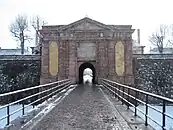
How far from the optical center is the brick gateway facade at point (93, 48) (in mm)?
40500

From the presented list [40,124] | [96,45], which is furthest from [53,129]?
[96,45]

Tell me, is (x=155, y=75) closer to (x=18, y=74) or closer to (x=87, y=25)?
(x=87, y=25)

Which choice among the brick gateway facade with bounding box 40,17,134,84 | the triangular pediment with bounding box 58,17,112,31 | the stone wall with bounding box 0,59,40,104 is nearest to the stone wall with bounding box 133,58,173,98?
the brick gateway facade with bounding box 40,17,134,84

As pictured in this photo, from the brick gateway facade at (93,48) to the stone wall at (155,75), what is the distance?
2.71 metres

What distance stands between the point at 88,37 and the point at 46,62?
6736 mm

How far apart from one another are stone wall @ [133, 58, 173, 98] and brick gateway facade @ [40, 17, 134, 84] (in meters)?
2.71

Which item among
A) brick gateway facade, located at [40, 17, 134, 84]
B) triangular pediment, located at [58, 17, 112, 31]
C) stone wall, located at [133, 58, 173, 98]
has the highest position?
triangular pediment, located at [58, 17, 112, 31]

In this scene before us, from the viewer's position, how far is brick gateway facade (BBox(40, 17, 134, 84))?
40.5 meters

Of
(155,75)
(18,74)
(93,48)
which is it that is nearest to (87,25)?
(93,48)

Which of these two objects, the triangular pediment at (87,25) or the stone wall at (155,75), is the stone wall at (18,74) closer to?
the triangular pediment at (87,25)

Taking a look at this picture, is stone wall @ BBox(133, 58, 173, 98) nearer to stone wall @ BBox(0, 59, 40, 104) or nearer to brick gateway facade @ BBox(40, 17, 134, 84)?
brick gateway facade @ BBox(40, 17, 134, 84)

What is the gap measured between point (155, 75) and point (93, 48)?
10.1m

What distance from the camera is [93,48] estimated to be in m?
40.9

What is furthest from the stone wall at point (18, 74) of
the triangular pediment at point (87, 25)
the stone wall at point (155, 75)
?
the stone wall at point (155, 75)
